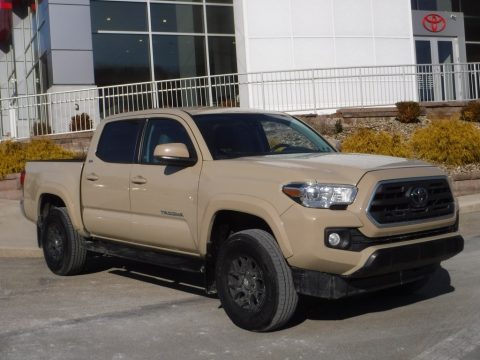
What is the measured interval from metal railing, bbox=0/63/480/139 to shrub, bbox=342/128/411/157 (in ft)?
16.2

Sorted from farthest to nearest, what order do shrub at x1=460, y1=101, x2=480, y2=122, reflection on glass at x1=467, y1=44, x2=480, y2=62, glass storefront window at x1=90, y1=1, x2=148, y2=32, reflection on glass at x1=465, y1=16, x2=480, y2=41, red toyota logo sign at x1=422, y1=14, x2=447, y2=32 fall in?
reflection on glass at x1=465, y1=16, x2=480, y2=41 → reflection on glass at x1=467, y1=44, x2=480, y2=62 → red toyota logo sign at x1=422, y1=14, x2=447, y2=32 → glass storefront window at x1=90, y1=1, x2=148, y2=32 → shrub at x1=460, y1=101, x2=480, y2=122

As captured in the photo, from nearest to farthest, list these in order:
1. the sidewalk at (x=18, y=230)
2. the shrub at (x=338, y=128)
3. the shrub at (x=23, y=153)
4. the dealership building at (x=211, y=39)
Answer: the sidewalk at (x=18, y=230) < the shrub at (x=23, y=153) < the shrub at (x=338, y=128) < the dealership building at (x=211, y=39)

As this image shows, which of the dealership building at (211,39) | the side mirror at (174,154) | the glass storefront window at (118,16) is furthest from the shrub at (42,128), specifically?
the side mirror at (174,154)

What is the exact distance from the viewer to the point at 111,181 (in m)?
6.96

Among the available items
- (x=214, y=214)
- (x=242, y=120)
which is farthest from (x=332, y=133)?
(x=214, y=214)

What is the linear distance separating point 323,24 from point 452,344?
18659 mm

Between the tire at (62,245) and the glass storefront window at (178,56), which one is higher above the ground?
the glass storefront window at (178,56)

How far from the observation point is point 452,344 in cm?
503

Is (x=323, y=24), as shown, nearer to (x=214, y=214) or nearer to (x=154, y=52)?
(x=154, y=52)

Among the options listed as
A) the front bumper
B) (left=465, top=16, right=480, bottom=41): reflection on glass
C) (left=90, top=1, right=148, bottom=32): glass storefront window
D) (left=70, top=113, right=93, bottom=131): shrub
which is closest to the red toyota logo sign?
(left=465, top=16, right=480, bottom=41): reflection on glass

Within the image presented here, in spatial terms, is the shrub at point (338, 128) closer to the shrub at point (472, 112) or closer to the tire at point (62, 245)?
the shrub at point (472, 112)

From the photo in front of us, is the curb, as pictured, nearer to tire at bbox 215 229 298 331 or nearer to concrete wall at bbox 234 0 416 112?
tire at bbox 215 229 298 331

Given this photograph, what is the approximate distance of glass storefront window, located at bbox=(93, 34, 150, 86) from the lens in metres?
21.6

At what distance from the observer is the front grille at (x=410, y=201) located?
519cm
